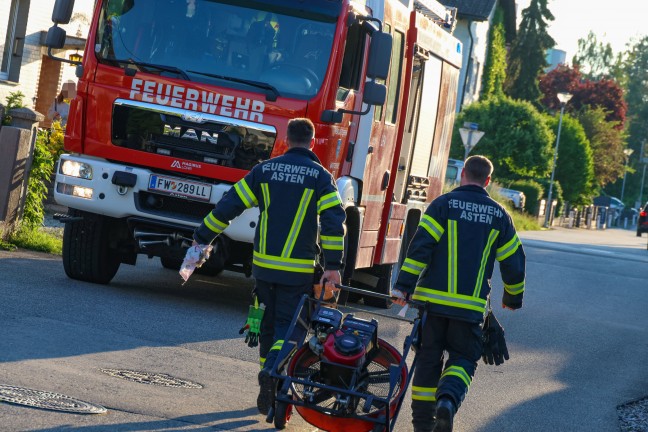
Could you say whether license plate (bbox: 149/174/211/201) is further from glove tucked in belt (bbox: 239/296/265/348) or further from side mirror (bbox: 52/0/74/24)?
glove tucked in belt (bbox: 239/296/265/348)

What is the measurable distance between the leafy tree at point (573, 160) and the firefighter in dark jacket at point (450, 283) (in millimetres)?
53997

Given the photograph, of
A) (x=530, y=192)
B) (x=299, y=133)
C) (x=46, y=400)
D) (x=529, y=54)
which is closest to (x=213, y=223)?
(x=299, y=133)

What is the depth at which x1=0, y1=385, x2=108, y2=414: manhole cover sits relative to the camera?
260 inches

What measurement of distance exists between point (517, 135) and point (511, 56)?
24223 millimetres

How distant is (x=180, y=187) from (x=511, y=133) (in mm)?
39796

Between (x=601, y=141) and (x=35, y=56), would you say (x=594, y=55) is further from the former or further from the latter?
(x=35, y=56)

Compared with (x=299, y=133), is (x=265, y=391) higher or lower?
lower

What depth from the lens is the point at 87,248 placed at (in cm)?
1182

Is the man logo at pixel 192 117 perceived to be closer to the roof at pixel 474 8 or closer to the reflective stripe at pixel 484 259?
the reflective stripe at pixel 484 259

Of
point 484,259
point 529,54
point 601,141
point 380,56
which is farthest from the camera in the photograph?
point 601,141

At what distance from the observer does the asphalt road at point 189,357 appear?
709 centimetres

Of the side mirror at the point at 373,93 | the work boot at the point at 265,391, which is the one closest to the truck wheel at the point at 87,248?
the side mirror at the point at 373,93

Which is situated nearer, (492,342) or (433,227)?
(433,227)

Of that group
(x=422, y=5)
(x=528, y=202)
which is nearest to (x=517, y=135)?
(x=528, y=202)
